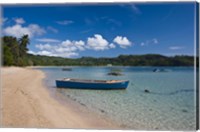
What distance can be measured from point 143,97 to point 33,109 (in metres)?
1.90

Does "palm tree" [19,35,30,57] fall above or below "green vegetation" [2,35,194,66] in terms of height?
above

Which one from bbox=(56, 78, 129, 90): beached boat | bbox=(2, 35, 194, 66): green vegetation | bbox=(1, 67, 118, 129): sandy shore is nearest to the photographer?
bbox=(1, 67, 118, 129): sandy shore

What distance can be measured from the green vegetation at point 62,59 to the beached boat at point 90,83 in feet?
1.53

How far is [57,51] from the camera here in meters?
5.06

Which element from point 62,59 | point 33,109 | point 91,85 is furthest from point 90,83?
point 33,109

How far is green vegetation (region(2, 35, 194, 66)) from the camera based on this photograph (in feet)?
16.0

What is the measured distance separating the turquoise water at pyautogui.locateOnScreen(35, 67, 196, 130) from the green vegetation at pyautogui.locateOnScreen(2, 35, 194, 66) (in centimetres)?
11

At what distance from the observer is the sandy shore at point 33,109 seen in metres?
4.45

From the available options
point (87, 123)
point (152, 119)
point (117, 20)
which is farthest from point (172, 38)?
point (87, 123)

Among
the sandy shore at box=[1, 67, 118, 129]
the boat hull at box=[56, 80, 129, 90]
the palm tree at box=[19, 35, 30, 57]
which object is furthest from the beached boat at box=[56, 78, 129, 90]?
the palm tree at box=[19, 35, 30, 57]

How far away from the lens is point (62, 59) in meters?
5.13

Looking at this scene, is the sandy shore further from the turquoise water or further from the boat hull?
the boat hull

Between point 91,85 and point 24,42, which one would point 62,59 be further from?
point 91,85

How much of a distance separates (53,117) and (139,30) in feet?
5.67
